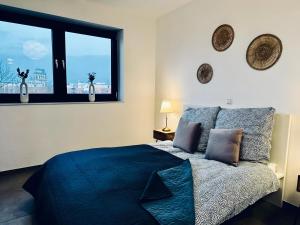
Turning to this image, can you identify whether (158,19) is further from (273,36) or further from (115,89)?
(273,36)

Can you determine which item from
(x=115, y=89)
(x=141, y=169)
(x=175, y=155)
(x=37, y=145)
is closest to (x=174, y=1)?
(x=115, y=89)

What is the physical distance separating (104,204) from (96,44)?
10.1 ft

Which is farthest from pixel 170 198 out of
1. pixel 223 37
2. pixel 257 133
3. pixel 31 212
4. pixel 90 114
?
pixel 90 114

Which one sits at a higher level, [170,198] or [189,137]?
[189,137]

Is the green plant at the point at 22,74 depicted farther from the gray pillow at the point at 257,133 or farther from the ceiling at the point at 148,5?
the gray pillow at the point at 257,133

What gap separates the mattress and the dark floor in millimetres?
303

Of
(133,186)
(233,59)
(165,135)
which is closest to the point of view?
(133,186)

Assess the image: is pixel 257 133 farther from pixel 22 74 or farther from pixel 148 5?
pixel 22 74

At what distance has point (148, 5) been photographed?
347cm

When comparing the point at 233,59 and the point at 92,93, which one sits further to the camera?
the point at 92,93

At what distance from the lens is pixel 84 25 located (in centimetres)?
354

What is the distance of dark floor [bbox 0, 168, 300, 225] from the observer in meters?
2.02

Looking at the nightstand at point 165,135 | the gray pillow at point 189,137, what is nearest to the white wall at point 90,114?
the nightstand at point 165,135

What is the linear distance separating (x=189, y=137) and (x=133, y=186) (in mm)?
1156
